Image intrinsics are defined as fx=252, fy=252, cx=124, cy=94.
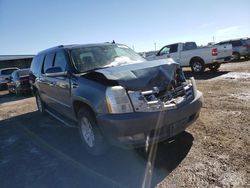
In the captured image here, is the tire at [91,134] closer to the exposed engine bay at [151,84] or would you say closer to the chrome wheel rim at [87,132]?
the chrome wheel rim at [87,132]

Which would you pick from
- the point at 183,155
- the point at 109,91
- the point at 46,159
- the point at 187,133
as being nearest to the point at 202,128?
the point at 187,133

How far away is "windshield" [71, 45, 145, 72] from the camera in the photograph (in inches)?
195

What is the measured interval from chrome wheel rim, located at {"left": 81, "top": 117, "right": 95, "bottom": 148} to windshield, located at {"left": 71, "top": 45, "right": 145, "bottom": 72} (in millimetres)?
1023

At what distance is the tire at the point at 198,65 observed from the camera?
14.2m

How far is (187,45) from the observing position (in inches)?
Result: 597

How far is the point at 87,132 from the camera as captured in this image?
14.7 ft

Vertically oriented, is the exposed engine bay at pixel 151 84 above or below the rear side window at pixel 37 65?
below

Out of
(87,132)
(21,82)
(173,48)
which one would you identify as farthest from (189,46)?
(87,132)

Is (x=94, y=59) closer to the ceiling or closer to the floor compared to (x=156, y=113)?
closer to the ceiling

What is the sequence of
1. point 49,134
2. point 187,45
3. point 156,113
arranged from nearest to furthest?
point 156,113
point 49,134
point 187,45

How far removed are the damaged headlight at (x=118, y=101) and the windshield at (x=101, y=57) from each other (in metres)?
1.40

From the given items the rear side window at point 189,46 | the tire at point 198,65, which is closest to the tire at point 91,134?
the tire at point 198,65

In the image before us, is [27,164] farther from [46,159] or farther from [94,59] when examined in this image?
[94,59]

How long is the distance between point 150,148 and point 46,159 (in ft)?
6.13
